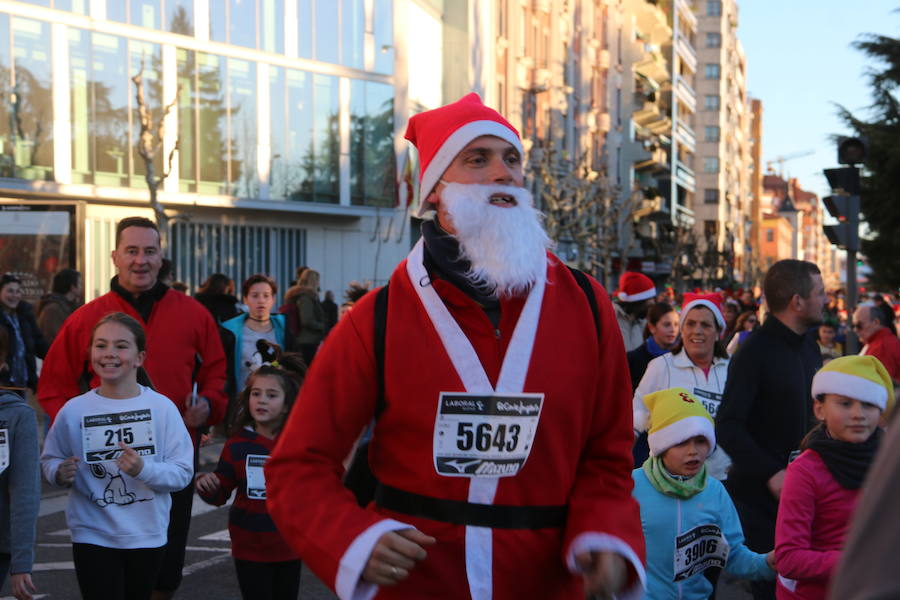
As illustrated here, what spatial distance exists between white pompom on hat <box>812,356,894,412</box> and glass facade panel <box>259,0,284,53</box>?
92.0 feet

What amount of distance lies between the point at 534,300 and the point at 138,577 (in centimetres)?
288

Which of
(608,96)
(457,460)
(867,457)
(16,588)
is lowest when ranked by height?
(16,588)

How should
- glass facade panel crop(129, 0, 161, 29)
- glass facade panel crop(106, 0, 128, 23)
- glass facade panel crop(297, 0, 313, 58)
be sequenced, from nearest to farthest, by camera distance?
glass facade panel crop(106, 0, 128, 23) < glass facade panel crop(129, 0, 161, 29) < glass facade panel crop(297, 0, 313, 58)

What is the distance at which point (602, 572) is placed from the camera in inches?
102

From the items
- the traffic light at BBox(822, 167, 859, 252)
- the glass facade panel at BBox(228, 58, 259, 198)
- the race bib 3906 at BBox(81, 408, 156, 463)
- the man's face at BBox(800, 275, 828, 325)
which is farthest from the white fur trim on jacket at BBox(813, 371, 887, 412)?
the glass facade panel at BBox(228, 58, 259, 198)

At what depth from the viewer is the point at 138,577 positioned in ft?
16.4

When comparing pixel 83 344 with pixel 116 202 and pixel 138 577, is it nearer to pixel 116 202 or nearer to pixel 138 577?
pixel 138 577

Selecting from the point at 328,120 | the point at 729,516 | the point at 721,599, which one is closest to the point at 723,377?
the point at 721,599

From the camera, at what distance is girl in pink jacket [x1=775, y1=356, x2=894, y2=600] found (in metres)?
4.14

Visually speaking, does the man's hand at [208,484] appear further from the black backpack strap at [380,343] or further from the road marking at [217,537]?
the road marking at [217,537]

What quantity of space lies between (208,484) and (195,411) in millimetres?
510

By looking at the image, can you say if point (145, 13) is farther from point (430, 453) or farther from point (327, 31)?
point (430, 453)

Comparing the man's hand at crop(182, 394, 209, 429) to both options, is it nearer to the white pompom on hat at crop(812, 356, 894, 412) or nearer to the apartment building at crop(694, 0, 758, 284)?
the white pompom on hat at crop(812, 356, 894, 412)

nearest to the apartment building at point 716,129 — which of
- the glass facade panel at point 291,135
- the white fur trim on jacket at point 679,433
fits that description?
the glass facade panel at point 291,135
